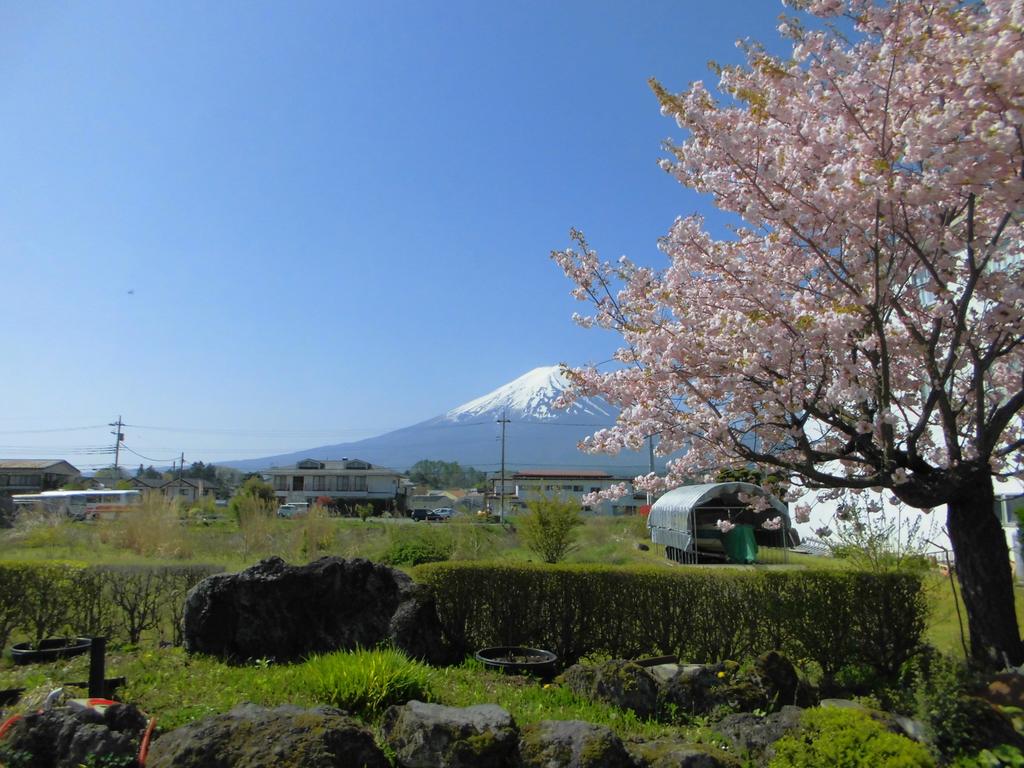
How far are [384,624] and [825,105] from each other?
631 centimetres

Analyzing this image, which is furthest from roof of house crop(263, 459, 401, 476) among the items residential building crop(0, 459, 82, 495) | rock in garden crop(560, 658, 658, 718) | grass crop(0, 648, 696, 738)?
rock in garden crop(560, 658, 658, 718)

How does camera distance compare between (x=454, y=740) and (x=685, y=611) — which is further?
(x=685, y=611)

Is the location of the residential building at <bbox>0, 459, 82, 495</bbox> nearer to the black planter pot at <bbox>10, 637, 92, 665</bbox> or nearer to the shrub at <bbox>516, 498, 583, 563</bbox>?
the shrub at <bbox>516, 498, 583, 563</bbox>

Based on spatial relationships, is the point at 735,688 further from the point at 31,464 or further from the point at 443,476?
the point at 443,476

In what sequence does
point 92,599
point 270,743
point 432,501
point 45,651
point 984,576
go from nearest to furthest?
1. point 270,743
2. point 984,576
3. point 45,651
4. point 92,599
5. point 432,501

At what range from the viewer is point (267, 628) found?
7523mm

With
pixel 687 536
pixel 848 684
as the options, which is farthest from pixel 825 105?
pixel 687 536

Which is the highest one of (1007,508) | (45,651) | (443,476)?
(1007,508)

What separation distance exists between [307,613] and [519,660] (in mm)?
2224

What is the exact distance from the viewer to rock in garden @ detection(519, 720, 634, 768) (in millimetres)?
4223

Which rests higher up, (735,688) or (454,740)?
(454,740)

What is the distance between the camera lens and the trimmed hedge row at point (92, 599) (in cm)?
809

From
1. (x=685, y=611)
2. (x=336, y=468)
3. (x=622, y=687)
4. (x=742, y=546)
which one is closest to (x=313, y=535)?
(x=685, y=611)

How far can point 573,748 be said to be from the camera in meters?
4.29
